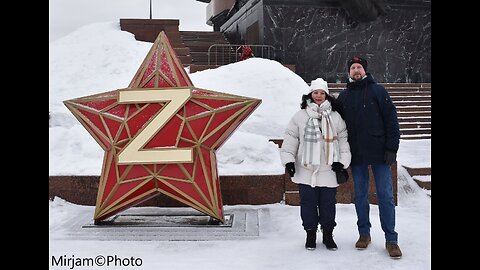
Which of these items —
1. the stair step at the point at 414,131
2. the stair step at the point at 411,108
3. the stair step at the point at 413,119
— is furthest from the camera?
the stair step at the point at 411,108

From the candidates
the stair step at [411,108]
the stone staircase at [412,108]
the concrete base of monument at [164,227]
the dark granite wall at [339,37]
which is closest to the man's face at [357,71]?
the concrete base of monument at [164,227]

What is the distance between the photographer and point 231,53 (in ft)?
38.1

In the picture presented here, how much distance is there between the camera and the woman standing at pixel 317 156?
3539mm

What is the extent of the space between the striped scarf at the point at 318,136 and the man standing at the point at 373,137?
0.16m

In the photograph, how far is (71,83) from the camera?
9203 millimetres

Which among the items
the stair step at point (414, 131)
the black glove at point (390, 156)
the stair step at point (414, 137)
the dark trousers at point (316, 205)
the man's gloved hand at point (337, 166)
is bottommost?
the dark trousers at point (316, 205)

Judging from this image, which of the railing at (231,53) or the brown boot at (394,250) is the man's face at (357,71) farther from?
the railing at (231,53)

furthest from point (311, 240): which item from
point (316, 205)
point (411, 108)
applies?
point (411, 108)

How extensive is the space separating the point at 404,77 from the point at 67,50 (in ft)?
29.5

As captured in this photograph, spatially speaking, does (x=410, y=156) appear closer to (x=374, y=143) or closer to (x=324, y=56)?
(x=374, y=143)

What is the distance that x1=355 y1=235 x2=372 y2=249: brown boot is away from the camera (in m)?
3.58

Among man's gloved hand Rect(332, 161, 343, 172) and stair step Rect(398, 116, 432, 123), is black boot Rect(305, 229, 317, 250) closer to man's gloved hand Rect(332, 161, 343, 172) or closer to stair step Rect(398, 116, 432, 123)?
man's gloved hand Rect(332, 161, 343, 172)

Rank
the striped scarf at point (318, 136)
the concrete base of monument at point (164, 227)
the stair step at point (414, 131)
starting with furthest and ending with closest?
1. the stair step at point (414, 131)
2. the concrete base of monument at point (164, 227)
3. the striped scarf at point (318, 136)

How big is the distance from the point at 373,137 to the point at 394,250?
2.95ft
